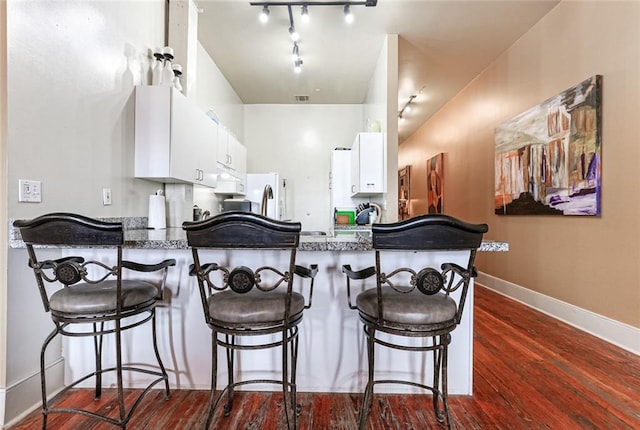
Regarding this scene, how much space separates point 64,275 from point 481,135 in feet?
15.8

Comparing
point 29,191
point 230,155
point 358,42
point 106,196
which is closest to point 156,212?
point 106,196

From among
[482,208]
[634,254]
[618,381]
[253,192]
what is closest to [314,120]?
[253,192]

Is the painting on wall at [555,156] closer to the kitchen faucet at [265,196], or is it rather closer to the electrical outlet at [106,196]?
the kitchen faucet at [265,196]

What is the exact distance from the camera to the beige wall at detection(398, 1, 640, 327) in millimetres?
2303

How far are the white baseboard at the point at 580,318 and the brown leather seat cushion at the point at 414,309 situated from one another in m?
2.02

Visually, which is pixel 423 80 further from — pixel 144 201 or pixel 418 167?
pixel 144 201

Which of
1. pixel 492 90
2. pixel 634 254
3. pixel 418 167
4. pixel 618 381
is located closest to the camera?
pixel 618 381

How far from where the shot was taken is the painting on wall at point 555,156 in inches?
101

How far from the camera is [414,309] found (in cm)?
128

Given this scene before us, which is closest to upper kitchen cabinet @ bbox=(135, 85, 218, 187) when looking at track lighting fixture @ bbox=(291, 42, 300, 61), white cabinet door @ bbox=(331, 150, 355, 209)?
track lighting fixture @ bbox=(291, 42, 300, 61)

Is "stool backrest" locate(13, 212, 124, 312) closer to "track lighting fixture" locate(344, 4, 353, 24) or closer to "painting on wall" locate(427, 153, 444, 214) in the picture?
"track lighting fixture" locate(344, 4, 353, 24)

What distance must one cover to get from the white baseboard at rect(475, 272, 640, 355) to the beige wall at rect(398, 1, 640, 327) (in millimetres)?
53

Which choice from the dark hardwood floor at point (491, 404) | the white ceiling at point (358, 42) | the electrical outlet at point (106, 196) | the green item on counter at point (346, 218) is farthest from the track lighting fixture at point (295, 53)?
the dark hardwood floor at point (491, 404)

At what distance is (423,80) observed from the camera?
15.5 feet
